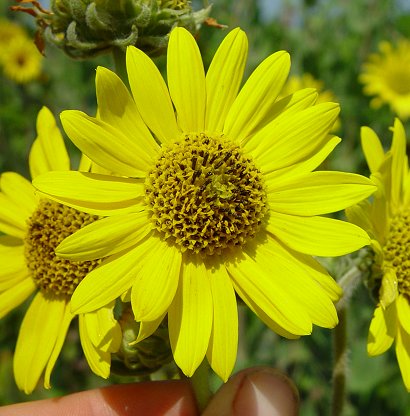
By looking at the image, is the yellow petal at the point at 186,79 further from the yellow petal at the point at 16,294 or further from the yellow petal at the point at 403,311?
the yellow petal at the point at 403,311

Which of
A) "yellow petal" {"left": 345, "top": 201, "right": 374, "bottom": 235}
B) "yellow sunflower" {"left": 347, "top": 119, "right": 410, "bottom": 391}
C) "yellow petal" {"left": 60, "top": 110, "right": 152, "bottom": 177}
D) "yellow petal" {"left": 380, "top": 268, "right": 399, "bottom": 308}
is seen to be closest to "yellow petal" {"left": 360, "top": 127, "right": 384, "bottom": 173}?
"yellow sunflower" {"left": 347, "top": 119, "right": 410, "bottom": 391}

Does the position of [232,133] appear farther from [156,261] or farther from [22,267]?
[22,267]

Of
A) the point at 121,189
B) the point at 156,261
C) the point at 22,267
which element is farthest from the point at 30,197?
the point at 156,261

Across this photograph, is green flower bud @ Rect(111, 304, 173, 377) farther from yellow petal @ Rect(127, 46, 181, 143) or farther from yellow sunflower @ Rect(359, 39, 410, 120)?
yellow sunflower @ Rect(359, 39, 410, 120)

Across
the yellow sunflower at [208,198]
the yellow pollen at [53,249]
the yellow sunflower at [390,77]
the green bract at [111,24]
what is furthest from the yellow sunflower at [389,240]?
Result: the yellow sunflower at [390,77]

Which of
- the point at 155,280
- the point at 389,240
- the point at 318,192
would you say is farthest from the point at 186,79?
the point at 389,240

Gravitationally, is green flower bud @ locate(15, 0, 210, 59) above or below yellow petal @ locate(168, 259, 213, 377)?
above

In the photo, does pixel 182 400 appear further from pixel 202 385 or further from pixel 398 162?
pixel 398 162
